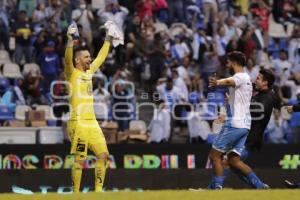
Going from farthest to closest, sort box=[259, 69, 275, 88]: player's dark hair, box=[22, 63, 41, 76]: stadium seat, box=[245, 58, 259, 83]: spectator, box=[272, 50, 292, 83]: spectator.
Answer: box=[272, 50, 292, 83]: spectator
box=[245, 58, 259, 83]: spectator
box=[22, 63, 41, 76]: stadium seat
box=[259, 69, 275, 88]: player's dark hair

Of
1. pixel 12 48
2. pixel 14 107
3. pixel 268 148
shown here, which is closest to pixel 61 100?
pixel 14 107

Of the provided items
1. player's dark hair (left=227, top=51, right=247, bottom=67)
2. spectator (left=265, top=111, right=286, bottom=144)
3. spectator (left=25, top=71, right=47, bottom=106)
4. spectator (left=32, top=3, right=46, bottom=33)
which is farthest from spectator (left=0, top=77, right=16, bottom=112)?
player's dark hair (left=227, top=51, right=247, bottom=67)

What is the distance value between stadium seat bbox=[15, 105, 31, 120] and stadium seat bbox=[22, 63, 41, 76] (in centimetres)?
163

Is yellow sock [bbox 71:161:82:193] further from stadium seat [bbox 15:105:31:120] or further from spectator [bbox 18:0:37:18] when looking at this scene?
spectator [bbox 18:0:37:18]

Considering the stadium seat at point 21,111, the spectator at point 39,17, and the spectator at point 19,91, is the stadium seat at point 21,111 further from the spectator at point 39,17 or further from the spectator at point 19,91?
the spectator at point 39,17

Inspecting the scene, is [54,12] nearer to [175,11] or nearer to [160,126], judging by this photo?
[175,11]

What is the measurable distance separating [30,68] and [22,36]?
1246 millimetres

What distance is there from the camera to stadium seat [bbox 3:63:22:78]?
23875 mm

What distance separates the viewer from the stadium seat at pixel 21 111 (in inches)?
868

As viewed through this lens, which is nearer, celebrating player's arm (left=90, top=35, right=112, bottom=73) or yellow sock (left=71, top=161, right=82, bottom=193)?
yellow sock (left=71, top=161, right=82, bottom=193)

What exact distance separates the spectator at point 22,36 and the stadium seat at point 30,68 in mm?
383

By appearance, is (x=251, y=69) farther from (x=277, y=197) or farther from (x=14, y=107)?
(x=277, y=197)

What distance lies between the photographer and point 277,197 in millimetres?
12938

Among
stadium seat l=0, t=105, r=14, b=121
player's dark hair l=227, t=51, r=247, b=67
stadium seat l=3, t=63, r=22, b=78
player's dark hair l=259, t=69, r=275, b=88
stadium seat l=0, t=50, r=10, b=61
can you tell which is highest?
stadium seat l=0, t=50, r=10, b=61
